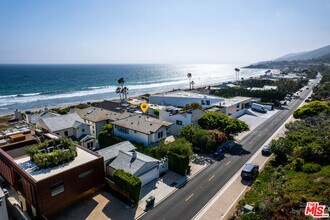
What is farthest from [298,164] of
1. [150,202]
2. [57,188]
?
[57,188]

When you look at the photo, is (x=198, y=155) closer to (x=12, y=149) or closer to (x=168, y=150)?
(x=168, y=150)

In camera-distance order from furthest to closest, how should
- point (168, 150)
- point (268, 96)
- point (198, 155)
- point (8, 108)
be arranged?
point (8, 108) < point (268, 96) < point (198, 155) < point (168, 150)

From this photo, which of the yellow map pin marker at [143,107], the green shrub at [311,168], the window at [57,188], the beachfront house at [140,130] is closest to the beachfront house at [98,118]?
the beachfront house at [140,130]

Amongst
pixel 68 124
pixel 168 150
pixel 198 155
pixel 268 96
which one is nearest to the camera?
pixel 168 150

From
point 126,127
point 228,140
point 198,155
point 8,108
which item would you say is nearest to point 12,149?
point 126,127

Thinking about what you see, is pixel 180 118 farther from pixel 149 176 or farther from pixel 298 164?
pixel 298 164

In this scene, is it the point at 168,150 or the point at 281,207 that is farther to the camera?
the point at 168,150

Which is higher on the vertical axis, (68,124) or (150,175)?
(68,124)
